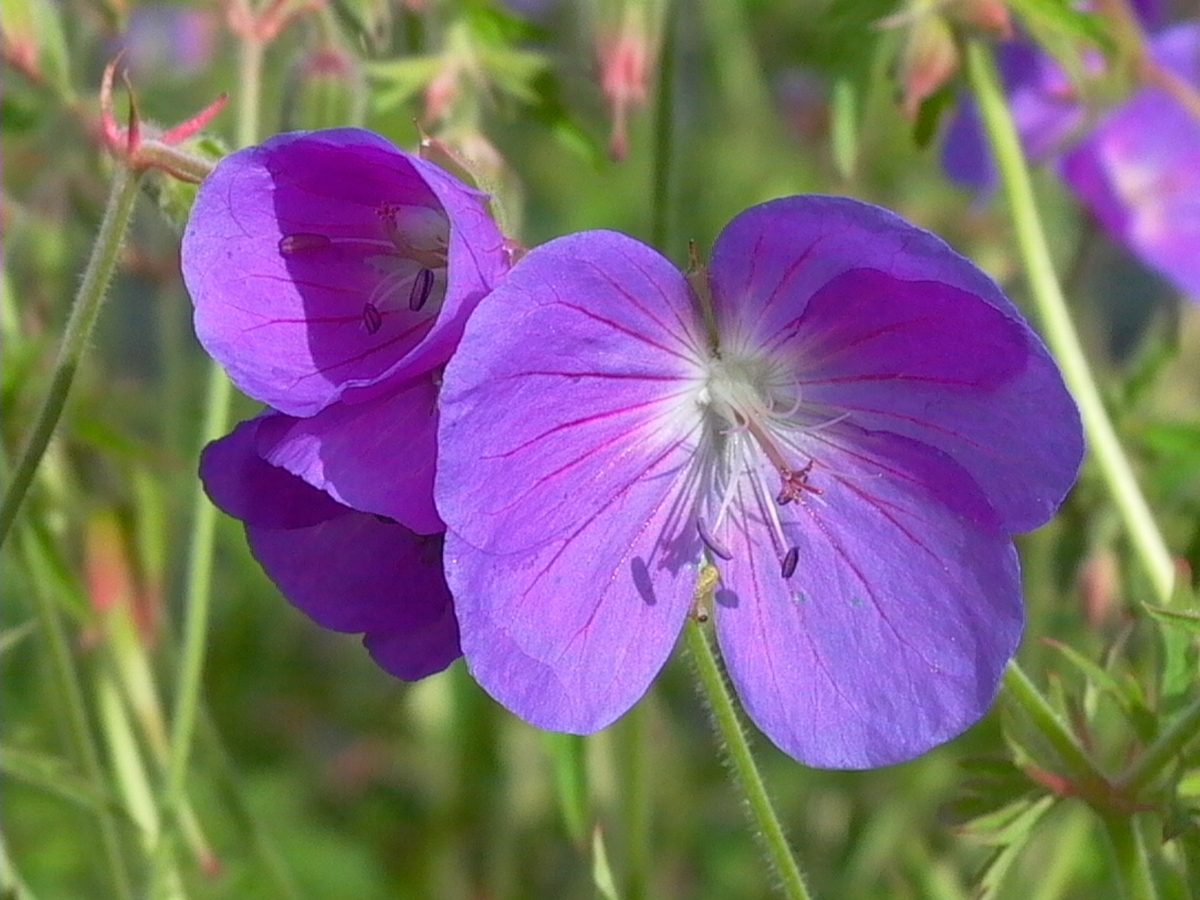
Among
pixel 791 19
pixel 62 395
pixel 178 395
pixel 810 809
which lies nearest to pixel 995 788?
pixel 62 395

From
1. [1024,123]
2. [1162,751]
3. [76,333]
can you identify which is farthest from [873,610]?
[1024,123]

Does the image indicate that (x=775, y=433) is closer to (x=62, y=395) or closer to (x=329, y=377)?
(x=329, y=377)

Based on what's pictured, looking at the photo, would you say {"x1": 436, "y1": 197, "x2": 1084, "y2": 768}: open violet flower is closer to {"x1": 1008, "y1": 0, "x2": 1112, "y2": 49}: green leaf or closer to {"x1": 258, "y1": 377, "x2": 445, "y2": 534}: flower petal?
{"x1": 258, "y1": 377, "x2": 445, "y2": 534}: flower petal

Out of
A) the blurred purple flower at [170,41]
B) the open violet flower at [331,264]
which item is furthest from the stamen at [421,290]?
the blurred purple flower at [170,41]

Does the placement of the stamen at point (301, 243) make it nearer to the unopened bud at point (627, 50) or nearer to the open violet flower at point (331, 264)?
the open violet flower at point (331, 264)

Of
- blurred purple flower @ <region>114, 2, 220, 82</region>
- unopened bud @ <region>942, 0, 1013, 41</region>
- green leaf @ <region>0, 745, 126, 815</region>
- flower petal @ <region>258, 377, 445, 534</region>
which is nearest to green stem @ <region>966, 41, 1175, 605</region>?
unopened bud @ <region>942, 0, 1013, 41</region>

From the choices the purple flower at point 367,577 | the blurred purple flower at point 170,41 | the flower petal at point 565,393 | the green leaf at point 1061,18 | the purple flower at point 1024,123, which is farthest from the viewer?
the blurred purple flower at point 170,41

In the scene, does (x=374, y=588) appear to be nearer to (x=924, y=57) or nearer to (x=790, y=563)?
(x=790, y=563)
